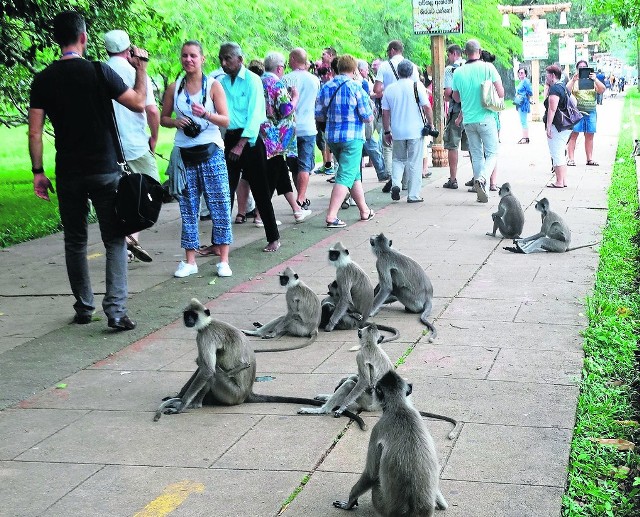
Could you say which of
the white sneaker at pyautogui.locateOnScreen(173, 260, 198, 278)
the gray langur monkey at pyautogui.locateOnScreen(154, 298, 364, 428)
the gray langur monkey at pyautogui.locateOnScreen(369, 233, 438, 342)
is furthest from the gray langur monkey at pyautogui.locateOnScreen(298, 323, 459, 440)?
the white sneaker at pyautogui.locateOnScreen(173, 260, 198, 278)

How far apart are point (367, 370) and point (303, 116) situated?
8.92 metres

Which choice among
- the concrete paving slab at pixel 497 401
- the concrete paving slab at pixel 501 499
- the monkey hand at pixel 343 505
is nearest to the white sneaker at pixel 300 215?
the concrete paving slab at pixel 497 401

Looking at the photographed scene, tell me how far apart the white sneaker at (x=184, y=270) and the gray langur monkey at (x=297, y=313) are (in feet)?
7.79

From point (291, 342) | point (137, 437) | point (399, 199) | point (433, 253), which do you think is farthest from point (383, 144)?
point (137, 437)

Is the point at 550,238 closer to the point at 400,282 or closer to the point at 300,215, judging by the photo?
the point at 400,282

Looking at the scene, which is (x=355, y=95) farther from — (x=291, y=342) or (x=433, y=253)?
(x=291, y=342)

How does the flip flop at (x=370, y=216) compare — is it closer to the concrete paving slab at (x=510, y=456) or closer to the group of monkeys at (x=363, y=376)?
the group of monkeys at (x=363, y=376)

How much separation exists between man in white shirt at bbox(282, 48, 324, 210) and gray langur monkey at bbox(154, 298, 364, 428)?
25.5 feet

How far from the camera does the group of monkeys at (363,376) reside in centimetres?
389

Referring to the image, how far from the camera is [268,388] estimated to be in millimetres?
6035

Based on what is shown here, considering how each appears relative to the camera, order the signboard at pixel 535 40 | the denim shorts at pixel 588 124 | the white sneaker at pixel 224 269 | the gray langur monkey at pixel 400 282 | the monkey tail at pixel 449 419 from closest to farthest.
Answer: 1. the monkey tail at pixel 449 419
2. the gray langur monkey at pixel 400 282
3. the white sneaker at pixel 224 269
4. the denim shorts at pixel 588 124
5. the signboard at pixel 535 40

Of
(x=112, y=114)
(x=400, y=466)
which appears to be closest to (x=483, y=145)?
(x=112, y=114)

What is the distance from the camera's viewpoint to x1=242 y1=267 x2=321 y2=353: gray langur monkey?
7095 mm

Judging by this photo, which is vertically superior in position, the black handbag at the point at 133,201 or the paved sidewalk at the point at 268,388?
the black handbag at the point at 133,201
